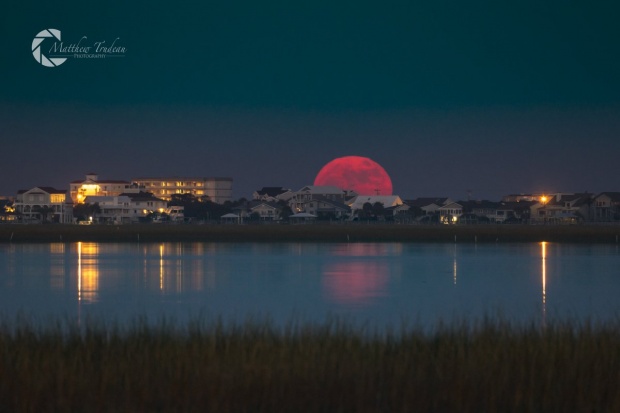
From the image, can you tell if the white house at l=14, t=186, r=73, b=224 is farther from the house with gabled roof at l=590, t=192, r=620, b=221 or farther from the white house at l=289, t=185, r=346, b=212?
the house with gabled roof at l=590, t=192, r=620, b=221

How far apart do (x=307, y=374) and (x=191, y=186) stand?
18292 cm

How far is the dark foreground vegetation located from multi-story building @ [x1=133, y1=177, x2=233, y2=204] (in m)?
177

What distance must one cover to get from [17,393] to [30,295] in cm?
2131

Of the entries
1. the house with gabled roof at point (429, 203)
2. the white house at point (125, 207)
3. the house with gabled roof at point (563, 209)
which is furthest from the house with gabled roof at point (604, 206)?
the white house at point (125, 207)

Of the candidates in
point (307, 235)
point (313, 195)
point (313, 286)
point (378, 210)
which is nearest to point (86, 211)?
point (313, 195)

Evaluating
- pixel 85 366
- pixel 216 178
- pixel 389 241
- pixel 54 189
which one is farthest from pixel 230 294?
pixel 216 178

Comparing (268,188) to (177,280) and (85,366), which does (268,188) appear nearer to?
(177,280)

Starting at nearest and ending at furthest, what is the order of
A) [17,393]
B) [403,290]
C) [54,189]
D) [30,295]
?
[17,393] → [30,295] → [403,290] → [54,189]

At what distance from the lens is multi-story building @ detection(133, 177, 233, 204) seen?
636 ft

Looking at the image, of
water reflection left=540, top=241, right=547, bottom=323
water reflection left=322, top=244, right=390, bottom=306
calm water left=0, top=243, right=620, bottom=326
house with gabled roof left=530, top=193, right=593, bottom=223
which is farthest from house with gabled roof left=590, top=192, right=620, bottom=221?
water reflection left=322, top=244, right=390, bottom=306

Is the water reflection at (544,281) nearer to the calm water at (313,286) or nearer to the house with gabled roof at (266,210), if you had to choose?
the calm water at (313,286)

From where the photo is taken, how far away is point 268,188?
176 meters

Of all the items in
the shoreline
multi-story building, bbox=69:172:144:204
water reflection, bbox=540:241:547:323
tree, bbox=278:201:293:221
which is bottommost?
water reflection, bbox=540:241:547:323

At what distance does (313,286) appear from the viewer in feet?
124
